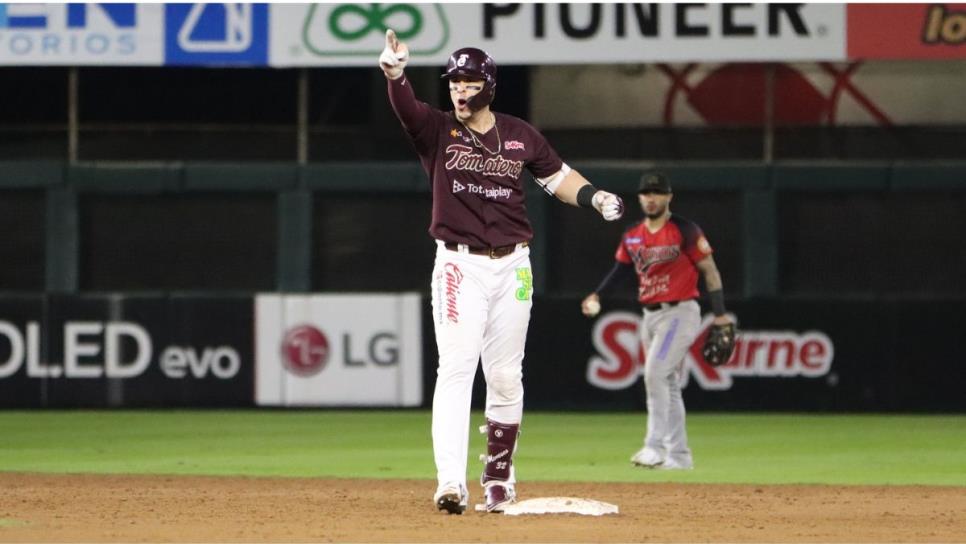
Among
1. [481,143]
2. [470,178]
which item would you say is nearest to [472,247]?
[470,178]

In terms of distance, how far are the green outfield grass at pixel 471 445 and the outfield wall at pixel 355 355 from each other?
0.24 metres

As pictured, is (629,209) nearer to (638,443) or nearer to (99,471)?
(638,443)

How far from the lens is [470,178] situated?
852 cm

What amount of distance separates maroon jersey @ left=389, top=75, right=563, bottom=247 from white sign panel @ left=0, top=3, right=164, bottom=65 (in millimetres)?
8669

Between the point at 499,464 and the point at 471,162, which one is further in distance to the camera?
the point at 499,464

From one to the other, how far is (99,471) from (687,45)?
7.07 m

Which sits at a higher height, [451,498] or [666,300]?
[666,300]

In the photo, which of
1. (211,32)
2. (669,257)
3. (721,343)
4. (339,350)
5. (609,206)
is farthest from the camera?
(339,350)

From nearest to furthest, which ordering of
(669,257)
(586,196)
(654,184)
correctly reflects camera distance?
(586,196)
(654,184)
(669,257)

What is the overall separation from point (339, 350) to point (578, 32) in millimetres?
3612

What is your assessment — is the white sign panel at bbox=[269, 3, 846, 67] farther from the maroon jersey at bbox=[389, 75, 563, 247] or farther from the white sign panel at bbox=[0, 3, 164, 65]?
the maroon jersey at bbox=[389, 75, 563, 247]

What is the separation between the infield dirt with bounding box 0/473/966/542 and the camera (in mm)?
7914

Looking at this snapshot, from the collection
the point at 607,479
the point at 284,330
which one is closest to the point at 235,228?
the point at 284,330

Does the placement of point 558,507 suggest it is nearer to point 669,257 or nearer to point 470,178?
point 470,178
